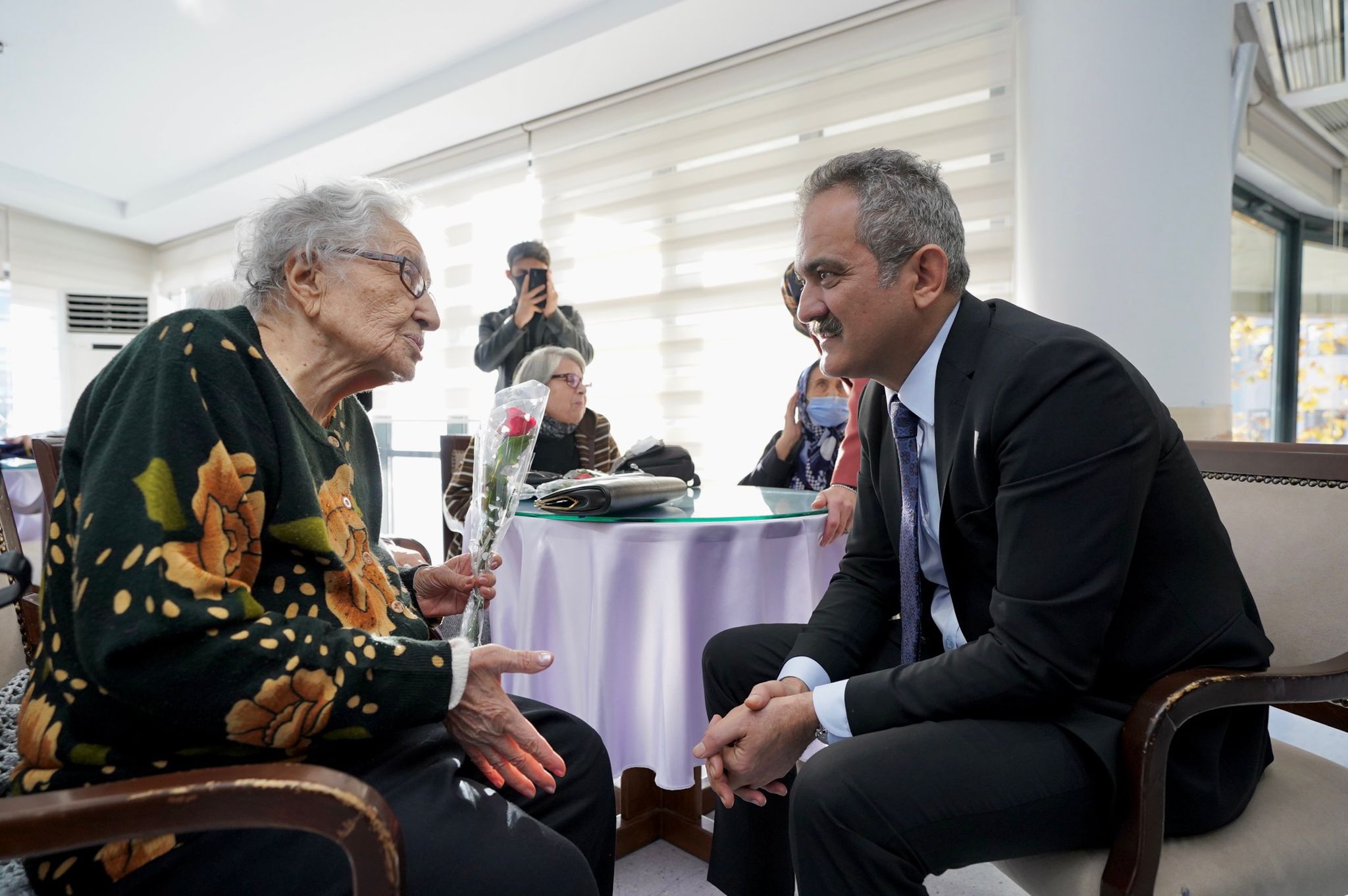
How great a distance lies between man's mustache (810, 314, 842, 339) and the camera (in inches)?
50.2

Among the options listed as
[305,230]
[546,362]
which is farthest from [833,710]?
[546,362]

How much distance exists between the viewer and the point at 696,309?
4699 mm

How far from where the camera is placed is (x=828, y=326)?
1290mm

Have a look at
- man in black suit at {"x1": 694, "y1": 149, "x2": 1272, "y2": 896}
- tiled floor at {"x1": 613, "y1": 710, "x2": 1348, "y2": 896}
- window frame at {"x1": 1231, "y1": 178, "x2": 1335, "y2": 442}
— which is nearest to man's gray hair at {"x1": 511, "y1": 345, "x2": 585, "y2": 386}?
tiled floor at {"x1": 613, "y1": 710, "x2": 1348, "y2": 896}

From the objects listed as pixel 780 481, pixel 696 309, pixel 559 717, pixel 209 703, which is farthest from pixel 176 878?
pixel 696 309

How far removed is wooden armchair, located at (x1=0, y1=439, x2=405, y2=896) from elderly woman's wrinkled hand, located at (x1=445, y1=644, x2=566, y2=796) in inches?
9.5

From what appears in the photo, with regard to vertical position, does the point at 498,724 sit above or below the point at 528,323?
below

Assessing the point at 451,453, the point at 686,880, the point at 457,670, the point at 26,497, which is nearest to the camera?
the point at 457,670

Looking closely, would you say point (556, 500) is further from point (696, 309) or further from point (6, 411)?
point (6, 411)

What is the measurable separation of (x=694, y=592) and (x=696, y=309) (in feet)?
10.6

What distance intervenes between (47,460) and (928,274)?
Result: 173cm

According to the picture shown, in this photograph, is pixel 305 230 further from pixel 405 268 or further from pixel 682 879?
pixel 682 879

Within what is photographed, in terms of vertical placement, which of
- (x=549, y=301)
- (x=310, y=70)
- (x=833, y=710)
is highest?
(x=310, y=70)

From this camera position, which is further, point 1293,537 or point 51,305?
point 51,305
